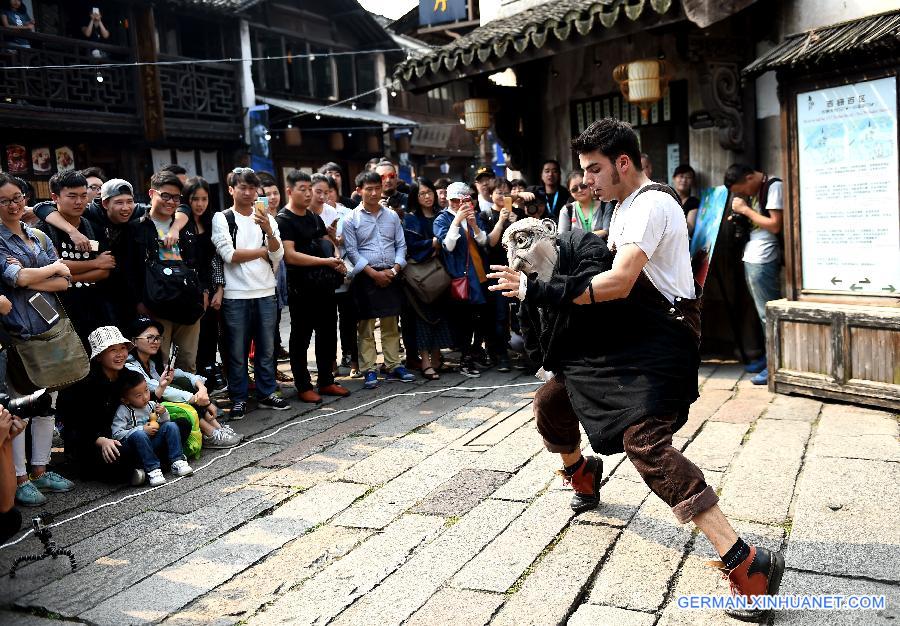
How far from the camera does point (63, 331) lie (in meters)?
5.07

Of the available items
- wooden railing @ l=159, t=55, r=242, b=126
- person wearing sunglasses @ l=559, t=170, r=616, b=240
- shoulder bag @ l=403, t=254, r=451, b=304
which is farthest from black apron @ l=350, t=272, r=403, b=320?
wooden railing @ l=159, t=55, r=242, b=126

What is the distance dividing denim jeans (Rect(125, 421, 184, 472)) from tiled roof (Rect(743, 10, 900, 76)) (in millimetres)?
5425

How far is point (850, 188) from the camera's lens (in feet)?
20.1

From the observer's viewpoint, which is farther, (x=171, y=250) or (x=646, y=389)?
(x=171, y=250)

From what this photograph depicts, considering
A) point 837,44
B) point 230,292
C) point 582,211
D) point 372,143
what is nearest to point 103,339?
point 230,292

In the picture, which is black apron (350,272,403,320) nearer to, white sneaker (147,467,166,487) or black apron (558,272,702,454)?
white sneaker (147,467,166,487)

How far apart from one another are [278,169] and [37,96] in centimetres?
638

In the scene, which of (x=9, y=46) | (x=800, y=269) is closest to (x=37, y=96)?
(x=9, y=46)

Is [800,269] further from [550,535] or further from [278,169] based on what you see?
[278,169]

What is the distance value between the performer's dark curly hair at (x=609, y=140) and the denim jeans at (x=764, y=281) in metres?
4.16

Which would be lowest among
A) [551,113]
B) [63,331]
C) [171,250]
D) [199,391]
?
[199,391]

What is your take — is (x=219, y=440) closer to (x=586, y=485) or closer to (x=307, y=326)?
(x=307, y=326)

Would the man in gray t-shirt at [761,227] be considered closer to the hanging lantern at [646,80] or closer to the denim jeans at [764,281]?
the denim jeans at [764,281]

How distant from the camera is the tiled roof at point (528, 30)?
714cm
